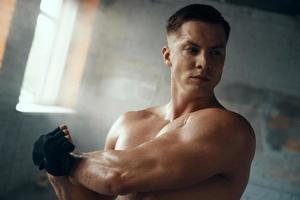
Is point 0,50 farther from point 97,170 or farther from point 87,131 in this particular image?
point 87,131

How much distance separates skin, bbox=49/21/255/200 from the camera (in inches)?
41.8

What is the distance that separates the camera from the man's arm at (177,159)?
105 centimetres

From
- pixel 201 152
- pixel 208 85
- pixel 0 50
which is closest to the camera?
pixel 201 152

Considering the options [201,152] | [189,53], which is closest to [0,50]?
[189,53]

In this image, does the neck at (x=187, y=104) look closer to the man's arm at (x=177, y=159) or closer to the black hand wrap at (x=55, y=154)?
the man's arm at (x=177, y=159)

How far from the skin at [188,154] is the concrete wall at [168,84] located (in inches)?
77.8

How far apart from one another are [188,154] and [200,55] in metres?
0.43

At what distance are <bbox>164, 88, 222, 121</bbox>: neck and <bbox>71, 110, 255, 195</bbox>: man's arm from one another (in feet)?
0.70

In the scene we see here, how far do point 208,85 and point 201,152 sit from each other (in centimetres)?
34

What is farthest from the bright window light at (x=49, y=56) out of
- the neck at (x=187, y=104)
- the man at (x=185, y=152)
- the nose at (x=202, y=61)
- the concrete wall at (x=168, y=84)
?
the nose at (x=202, y=61)

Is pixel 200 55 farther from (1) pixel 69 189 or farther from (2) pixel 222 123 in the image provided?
(1) pixel 69 189

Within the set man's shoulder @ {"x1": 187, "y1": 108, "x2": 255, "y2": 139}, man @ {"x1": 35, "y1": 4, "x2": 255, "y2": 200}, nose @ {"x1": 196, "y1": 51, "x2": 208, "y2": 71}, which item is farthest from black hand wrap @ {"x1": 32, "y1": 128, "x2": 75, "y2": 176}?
nose @ {"x1": 196, "y1": 51, "x2": 208, "y2": 71}

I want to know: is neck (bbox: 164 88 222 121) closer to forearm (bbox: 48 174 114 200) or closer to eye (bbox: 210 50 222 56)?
eye (bbox: 210 50 222 56)

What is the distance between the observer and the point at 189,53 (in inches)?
53.2
